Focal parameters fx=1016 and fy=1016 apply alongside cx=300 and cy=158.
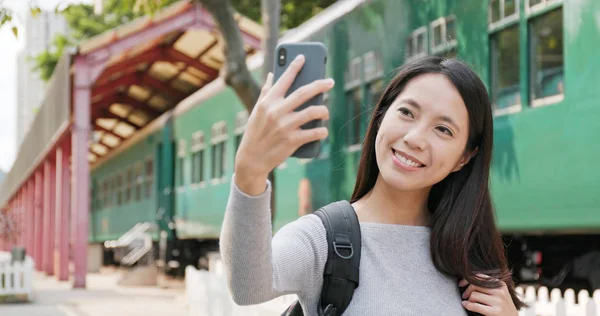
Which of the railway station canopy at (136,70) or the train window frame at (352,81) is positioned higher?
the railway station canopy at (136,70)

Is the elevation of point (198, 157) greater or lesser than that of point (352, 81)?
lesser

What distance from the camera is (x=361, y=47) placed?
1041 cm

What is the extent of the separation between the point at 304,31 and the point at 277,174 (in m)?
1.87

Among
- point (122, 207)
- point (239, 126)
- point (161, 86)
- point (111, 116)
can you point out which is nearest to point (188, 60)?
point (161, 86)

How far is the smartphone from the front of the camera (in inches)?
69.4

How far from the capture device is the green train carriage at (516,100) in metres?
6.59

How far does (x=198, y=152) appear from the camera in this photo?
58.4 feet

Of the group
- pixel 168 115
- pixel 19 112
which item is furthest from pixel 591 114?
pixel 19 112

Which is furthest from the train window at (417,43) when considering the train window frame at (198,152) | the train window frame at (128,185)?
the train window frame at (128,185)

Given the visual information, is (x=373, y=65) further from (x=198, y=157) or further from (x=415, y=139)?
(x=198, y=157)

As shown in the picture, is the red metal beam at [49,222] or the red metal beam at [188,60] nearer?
the red metal beam at [188,60]

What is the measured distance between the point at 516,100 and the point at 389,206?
548cm

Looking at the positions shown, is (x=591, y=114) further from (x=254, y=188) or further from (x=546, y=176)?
(x=254, y=188)

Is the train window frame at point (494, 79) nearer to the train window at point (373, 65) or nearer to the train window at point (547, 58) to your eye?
the train window at point (547, 58)
